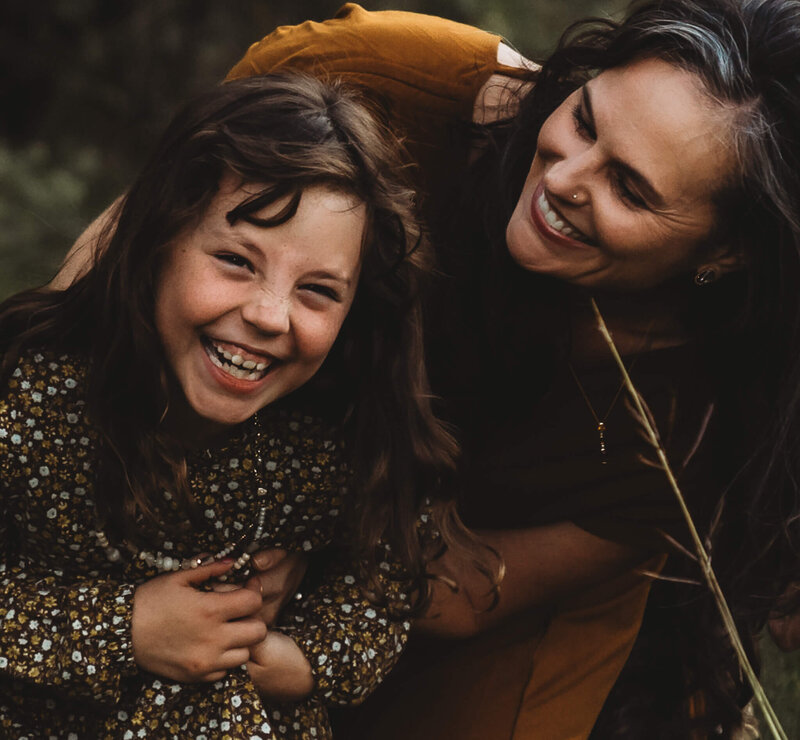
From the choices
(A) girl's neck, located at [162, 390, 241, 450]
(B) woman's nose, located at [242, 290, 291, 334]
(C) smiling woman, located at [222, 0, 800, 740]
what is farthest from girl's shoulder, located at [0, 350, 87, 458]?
(C) smiling woman, located at [222, 0, 800, 740]

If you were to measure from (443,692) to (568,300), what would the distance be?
0.92 meters

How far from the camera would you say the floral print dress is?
1.94 m

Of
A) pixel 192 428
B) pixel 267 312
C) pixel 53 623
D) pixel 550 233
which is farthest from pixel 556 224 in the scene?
pixel 53 623

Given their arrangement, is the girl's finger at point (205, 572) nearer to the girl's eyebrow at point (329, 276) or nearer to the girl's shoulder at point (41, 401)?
the girl's shoulder at point (41, 401)

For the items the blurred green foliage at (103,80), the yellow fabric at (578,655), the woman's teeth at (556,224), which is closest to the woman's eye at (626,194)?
the woman's teeth at (556,224)

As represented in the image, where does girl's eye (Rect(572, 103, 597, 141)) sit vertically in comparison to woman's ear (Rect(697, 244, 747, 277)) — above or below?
above

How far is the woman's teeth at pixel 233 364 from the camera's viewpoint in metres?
1.81

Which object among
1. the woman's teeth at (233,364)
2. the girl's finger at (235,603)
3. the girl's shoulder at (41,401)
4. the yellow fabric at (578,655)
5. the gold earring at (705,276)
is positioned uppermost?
the gold earring at (705,276)

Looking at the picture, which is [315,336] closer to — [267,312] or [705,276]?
[267,312]

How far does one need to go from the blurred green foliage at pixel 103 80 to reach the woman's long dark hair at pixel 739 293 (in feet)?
1.88

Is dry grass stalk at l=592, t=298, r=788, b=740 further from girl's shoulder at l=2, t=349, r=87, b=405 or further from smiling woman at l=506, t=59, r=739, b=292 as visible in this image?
girl's shoulder at l=2, t=349, r=87, b=405

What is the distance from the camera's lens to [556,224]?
2105 mm

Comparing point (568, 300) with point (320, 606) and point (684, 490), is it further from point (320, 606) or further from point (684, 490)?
point (320, 606)

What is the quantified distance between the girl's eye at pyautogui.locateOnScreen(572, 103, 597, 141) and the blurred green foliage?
1147 mm
